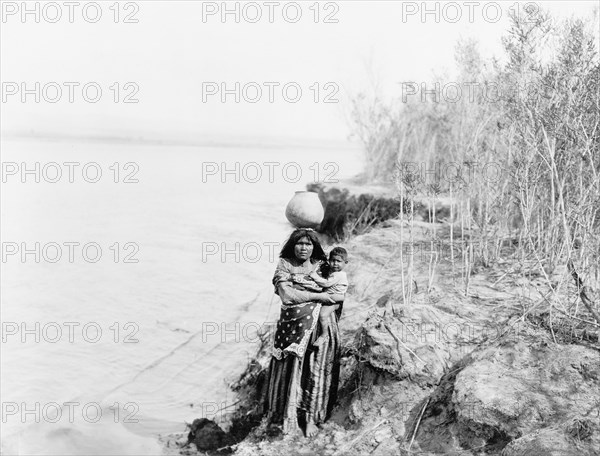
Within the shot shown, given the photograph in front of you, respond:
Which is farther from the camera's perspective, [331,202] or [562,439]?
[331,202]

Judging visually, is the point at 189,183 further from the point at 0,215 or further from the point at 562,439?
the point at 562,439

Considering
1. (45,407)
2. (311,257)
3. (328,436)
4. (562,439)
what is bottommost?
(45,407)

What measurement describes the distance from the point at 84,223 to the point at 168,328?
7.12 m

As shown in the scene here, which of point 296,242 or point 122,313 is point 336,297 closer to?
point 296,242

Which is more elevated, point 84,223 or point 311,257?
point 311,257

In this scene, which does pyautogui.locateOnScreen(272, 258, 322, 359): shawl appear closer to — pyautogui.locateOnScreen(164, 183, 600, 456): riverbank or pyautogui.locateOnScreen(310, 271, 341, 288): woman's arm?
pyautogui.locateOnScreen(310, 271, 341, 288): woman's arm

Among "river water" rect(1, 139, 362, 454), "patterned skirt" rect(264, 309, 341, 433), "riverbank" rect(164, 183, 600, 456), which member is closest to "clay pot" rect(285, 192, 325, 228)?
"patterned skirt" rect(264, 309, 341, 433)

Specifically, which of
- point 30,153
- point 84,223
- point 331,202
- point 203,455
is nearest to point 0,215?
point 84,223

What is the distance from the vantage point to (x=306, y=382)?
432cm

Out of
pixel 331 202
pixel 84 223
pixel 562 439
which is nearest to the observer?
pixel 562 439

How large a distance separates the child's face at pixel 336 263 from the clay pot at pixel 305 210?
25cm

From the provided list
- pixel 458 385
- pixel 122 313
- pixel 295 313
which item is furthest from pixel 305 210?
pixel 122 313

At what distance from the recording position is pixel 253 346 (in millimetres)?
7148

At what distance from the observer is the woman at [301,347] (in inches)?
166
